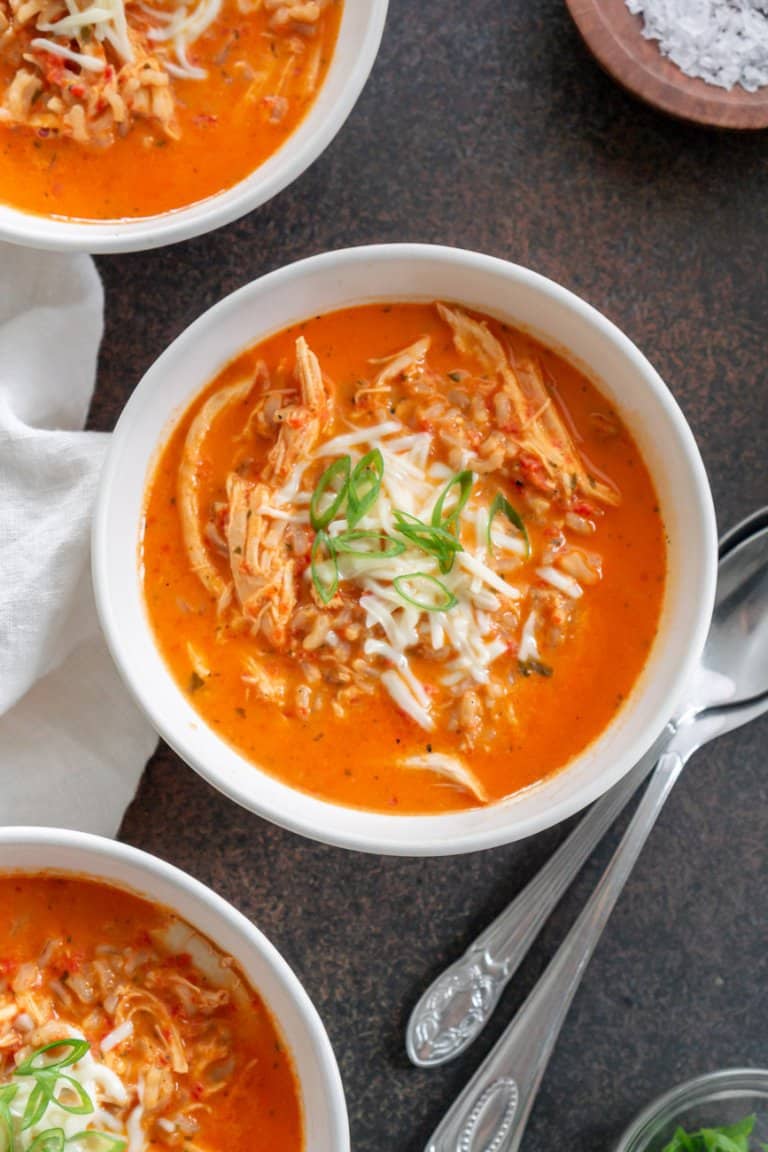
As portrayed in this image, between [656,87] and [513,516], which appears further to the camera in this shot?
[656,87]

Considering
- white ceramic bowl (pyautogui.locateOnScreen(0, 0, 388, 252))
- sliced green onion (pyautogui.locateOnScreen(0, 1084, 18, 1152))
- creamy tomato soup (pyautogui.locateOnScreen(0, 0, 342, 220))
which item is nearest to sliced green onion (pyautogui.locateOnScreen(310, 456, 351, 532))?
white ceramic bowl (pyautogui.locateOnScreen(0, 0, 388, 252))

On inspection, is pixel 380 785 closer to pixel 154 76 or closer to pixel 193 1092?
pixel 193 1092

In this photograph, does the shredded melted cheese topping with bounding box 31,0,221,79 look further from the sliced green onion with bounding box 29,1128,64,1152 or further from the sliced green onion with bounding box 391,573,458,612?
the sliced green onion with bounding box 29,1128,64,1152

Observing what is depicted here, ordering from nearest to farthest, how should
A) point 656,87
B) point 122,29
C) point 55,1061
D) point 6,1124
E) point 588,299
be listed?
point 6,1124, point 55,1061, point 122,29, point 656,87, point 588,299

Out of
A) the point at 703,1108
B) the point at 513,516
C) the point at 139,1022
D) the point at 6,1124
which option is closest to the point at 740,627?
the point at 513,516

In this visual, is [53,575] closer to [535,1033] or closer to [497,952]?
[497,952]

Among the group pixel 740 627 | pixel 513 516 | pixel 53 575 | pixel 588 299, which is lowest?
pixel 53 575
